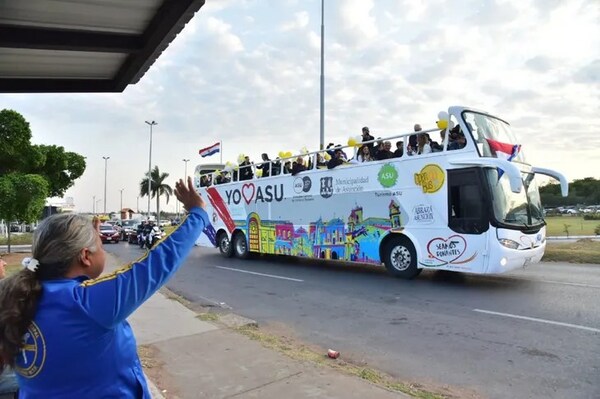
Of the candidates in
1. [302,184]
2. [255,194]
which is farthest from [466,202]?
[255,194]

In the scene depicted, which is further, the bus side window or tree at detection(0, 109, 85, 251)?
tree at detection(0, 109, 85, 251)

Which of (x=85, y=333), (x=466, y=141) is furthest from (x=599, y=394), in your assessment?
(x=466, y=141)

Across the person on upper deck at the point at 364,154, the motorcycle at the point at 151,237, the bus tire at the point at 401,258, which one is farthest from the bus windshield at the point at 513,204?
the motorcycle at the point at 151,237

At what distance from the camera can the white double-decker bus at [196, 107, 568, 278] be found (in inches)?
390

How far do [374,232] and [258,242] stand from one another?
18.4ft

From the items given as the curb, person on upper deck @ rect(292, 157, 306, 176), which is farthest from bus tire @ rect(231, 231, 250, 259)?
the curb

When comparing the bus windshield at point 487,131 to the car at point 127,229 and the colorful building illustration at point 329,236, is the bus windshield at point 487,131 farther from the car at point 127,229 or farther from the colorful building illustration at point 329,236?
the car at point 127,229

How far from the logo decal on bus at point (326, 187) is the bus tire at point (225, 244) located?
571cm

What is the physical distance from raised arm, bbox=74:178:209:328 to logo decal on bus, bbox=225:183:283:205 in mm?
13486

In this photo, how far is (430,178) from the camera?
36.1 feet

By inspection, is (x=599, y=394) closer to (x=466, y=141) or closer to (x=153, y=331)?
(x=153, y=331)

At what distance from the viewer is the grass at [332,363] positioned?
4.67 m

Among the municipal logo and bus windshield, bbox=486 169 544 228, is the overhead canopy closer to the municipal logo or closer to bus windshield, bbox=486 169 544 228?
the municipal logo

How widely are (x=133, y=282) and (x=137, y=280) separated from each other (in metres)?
0.02
